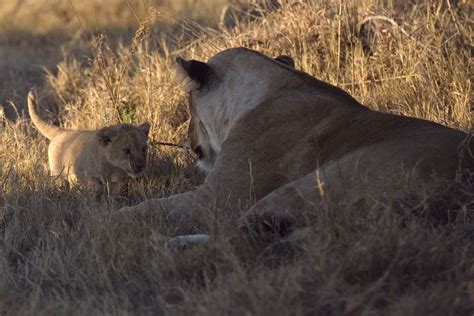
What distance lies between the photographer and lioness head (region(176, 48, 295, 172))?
5.83 m

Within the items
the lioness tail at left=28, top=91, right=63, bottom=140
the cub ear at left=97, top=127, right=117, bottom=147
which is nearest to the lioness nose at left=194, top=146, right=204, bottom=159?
the cub ear at left=97, top=127, right=117, bottom=147

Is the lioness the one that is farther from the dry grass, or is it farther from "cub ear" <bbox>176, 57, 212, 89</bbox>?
the dry grass

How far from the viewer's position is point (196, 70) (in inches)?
235

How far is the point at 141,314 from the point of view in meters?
4.05

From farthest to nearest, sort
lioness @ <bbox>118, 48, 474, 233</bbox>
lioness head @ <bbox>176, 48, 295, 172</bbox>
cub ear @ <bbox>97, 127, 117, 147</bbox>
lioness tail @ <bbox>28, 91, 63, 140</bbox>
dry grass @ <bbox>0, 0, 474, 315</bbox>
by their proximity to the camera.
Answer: lioness tail @ <bbox>28, 91, 63, 140</bbox> → cub ear @ <bbox>97, 127, 117, 147</bbox> → lioness head @ <bbox>176, 48, 295, 172</bbox> → lioness @ <bbox>118, 48, 474, 233</bbox> → dry grass @ <bbox>0, 0, 474, 315</bbox>

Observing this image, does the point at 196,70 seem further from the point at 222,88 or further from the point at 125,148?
the point at 125,148

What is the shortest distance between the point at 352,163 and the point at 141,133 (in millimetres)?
2027

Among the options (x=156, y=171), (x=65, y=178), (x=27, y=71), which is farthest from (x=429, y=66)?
(x=27, y=71)

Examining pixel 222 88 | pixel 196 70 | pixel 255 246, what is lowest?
pixel 255 246

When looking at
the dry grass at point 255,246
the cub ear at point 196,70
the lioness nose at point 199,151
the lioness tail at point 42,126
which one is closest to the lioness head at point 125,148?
the dry grass at point 255,246

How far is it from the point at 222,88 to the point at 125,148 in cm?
79

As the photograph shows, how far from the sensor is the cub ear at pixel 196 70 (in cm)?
590

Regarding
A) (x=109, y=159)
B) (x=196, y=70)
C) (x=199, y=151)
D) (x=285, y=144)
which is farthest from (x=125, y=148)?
(x=285, y=144)

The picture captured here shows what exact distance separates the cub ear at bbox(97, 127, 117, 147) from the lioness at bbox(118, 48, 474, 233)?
0.52m
